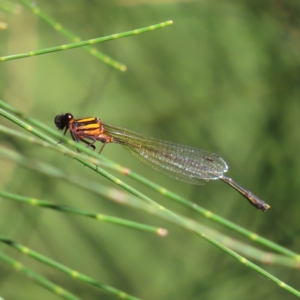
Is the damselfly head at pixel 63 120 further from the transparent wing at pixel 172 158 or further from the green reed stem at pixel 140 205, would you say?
the green reed stem at pixel 140 205

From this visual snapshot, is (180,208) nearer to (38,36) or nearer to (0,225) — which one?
(0,225)

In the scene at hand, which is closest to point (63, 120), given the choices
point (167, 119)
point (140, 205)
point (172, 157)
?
point (172, 157)

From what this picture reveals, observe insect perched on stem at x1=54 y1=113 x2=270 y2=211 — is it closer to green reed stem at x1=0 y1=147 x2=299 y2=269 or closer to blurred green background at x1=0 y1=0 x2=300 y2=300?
blurred green background at x1=0 y1=0 x2=300 y2=300

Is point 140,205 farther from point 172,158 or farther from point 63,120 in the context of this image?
point 172,158

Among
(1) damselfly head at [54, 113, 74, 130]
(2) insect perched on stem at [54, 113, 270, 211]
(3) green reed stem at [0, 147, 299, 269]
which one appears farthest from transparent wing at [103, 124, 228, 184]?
(3) green reed stem at [0, 147, 299, 269]

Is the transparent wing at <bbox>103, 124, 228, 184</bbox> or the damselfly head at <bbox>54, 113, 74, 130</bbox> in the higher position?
the transparent wing at <bbox>103, 124, 228, 184</bbox>

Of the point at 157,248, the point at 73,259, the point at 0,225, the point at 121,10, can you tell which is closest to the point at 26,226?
the point at 0,225
